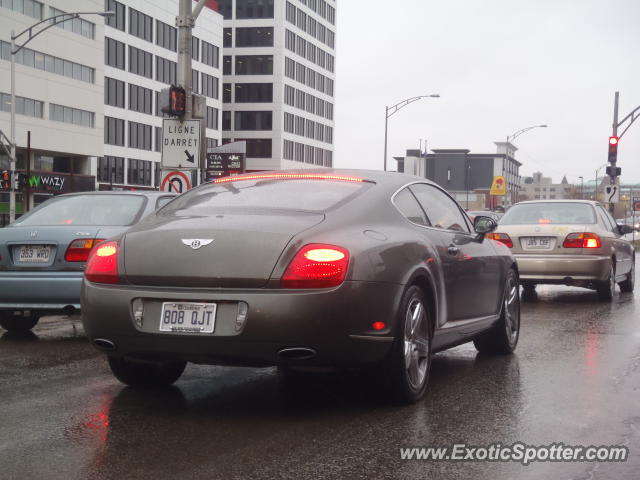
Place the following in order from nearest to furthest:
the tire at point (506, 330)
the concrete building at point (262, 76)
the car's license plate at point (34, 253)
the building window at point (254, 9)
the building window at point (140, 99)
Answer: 1. the tire at point (506, 330)
2. the car's license plate at point (34, 253)
3. the building window at point (140, 99)
4. the building window at point (254, 9)
5. the concrete building at point (262, 76)

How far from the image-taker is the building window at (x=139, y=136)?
2840 inches

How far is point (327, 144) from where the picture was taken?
356 feet

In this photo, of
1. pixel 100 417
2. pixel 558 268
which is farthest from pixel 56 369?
pixel 558 268

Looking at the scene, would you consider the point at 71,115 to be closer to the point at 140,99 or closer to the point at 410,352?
the point at 140,99

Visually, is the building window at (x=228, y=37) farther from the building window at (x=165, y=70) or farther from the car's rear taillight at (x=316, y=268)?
the car's rear taillight at (x=316, y=268)

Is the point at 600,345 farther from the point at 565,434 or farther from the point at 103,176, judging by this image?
the point at 103,176

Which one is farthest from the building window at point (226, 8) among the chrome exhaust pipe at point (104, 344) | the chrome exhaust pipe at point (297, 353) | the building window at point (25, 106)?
the chrome exhaust pipe at point (297, 353)

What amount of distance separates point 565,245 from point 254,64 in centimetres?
8350

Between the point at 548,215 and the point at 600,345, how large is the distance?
5.48 metres

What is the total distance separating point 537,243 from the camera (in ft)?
43.0

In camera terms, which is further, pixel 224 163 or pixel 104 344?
pixel 224 163

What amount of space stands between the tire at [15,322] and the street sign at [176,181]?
267 inches

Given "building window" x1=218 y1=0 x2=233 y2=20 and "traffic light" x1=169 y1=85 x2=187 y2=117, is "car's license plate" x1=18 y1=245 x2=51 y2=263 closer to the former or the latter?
"traffic light" x1=169 y1=85 x2=187 y2=117

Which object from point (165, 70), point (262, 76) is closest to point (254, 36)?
point (262, 76)
